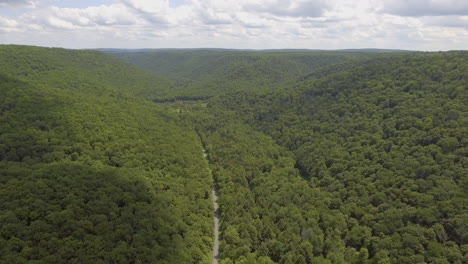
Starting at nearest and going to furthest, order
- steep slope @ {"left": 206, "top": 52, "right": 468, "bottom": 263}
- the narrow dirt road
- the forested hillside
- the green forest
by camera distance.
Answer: the forested hillside → the green forest → steep slope @ {"left": 206, "top": 52, "right": 468, "bottom": 263} → the narrow dirt road

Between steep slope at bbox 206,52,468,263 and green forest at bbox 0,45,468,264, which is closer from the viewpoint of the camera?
green forest at bbox 0,45,468,264

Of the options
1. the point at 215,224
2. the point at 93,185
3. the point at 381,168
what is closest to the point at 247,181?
the point at 215,224

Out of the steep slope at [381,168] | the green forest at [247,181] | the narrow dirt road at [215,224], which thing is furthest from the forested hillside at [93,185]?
the steep slope at [381,168]

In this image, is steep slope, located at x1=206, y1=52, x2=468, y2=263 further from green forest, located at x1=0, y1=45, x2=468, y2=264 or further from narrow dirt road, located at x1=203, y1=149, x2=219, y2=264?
narrow dirt road, located at x1=203, y1=149, x2=219, y2=264

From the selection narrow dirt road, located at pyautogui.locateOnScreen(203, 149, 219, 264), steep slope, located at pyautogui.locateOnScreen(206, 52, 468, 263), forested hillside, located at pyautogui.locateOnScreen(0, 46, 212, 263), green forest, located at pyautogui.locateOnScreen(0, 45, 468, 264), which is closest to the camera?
forested hillside, located at pyautogui.locateOnScreen(0, 46, 212, 263)

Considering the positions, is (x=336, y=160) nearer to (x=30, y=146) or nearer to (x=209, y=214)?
(x=209, y=214)

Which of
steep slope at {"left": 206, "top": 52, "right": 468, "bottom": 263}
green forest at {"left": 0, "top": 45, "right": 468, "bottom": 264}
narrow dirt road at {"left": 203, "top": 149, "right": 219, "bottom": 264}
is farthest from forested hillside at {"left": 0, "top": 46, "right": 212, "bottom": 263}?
steep slope at {"left": 206, "top": 52, "right": 468, "bottom": 263}

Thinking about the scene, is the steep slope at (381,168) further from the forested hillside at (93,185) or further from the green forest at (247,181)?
the forested hillside at (93,185)
